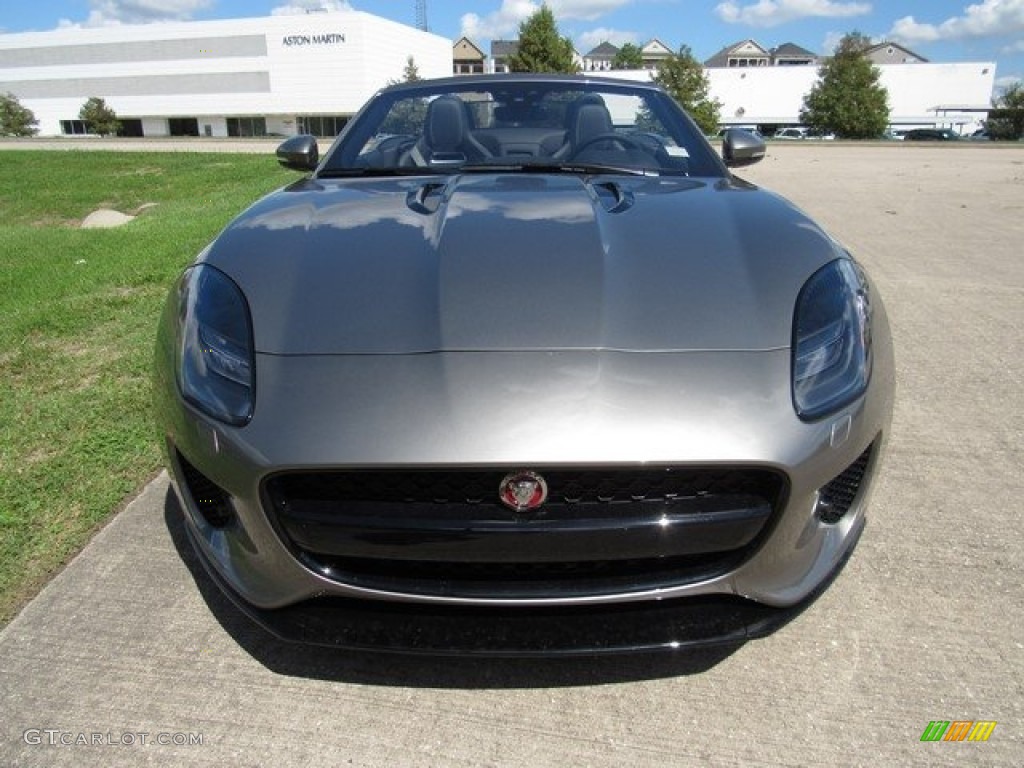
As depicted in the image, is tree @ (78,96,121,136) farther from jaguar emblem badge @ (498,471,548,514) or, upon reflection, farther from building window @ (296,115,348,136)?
jaguar emblem badge @ (498,471,548,514)

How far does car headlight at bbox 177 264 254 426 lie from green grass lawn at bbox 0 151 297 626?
92cm

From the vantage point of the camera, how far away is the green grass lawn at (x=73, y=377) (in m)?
2.41

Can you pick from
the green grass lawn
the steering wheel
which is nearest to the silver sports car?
the green grass lawn

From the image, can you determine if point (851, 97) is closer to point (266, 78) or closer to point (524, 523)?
point (266, 78)

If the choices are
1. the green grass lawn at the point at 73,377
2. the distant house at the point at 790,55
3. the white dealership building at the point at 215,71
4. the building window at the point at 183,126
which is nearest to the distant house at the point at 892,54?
the distant house at the point at 790,55

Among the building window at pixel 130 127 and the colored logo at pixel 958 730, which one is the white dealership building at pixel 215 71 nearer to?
the building window at pixel 130 127

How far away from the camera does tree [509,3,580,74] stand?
47.9 meters

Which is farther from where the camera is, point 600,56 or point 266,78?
point 600,56

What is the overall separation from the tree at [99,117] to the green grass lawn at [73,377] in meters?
72.8

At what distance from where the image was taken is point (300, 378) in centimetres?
158

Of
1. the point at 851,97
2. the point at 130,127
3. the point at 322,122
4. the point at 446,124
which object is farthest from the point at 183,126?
the point at 446,124

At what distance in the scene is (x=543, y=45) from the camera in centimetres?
4794

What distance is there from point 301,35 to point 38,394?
73978 millimetres

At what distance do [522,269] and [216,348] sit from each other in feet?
2.36
